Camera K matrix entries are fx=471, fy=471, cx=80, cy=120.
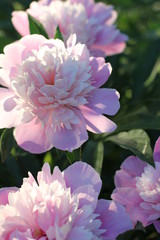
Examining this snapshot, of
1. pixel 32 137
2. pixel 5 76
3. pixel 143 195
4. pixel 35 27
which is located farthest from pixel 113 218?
pixel 35 27

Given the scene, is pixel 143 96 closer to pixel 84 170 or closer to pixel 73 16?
pixel 73 16

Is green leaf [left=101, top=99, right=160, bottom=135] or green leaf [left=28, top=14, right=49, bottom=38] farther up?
green leaf [left=28, top=14, right=49, bottom=38]

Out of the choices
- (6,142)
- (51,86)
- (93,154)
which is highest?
(51,86)

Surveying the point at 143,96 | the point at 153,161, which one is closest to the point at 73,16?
the point at 143,96

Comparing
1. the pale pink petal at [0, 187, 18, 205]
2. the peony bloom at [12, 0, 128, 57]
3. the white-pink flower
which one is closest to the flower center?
the white-pink flower

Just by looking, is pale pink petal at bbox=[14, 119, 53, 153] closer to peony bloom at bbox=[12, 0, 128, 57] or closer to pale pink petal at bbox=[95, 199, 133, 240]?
pale pink petal at bbox=[95, 199, 133, 240]

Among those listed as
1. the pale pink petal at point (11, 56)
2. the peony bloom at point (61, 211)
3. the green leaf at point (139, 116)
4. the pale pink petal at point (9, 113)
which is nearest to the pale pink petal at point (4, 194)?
the peony bloom at point (61, 211)

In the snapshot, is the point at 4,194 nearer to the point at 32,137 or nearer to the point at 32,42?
the point at 32,137
